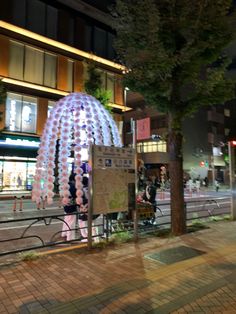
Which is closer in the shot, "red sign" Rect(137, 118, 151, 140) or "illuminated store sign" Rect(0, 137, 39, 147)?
"red sign" Rect(137, 118, 151, 140)

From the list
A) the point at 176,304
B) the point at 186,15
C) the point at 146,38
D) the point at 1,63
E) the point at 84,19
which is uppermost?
the point at 84,19

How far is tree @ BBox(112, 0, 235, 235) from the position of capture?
7434 millimetres

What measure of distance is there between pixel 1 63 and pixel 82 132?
17386 millimetres

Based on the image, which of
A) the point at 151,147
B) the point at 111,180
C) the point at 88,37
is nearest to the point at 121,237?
the point at 111,180

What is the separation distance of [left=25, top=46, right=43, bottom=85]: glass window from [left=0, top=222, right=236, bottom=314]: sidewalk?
20.2 metres

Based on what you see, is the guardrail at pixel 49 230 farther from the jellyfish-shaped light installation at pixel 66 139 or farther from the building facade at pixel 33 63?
the building facade at pixel 33 63

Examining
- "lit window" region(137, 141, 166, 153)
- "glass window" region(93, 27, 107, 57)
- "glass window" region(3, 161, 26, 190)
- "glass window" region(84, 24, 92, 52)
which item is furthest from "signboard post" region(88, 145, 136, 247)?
"lit window" region(137, 141, 166, 153)

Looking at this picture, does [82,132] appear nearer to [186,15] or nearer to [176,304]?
[186,15]

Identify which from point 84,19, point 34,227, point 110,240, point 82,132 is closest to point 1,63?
point 84,19

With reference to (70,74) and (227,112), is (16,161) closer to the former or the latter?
(70,74)

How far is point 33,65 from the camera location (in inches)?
949

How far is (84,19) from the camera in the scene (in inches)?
1081

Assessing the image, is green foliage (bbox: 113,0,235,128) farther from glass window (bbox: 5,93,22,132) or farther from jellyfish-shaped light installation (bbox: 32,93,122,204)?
glass window (bbox: 5,93,22,132)

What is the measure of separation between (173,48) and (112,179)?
152 inches
